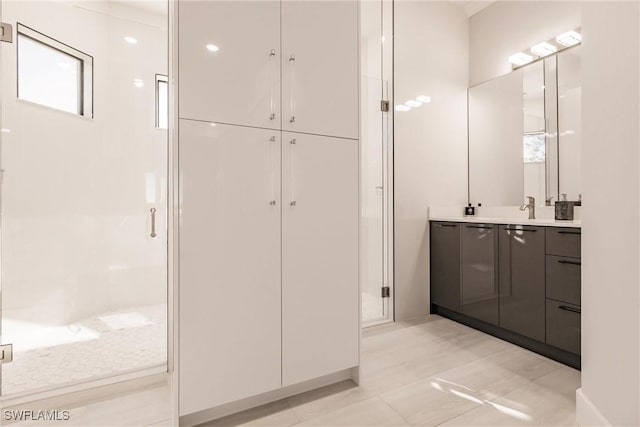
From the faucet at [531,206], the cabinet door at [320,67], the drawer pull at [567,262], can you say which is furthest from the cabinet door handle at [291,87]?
the faucet at [531,206]

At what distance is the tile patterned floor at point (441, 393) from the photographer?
1614 mm

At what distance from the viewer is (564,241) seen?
2.11 m

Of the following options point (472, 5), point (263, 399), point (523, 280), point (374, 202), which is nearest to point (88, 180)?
point (263, 399)

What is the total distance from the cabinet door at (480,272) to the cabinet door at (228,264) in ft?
5.98

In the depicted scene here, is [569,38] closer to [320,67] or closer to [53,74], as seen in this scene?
[320,67]

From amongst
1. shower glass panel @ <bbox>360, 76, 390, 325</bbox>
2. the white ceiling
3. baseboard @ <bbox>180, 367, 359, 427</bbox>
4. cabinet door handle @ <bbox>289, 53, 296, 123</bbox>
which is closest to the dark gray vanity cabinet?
shower glass panel @ <bbox>360, 76, 390, 325</bbox>

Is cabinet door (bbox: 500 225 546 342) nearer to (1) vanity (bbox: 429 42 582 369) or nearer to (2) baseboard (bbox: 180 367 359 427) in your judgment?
(1) vanity (bbox: 429 42 582 369)

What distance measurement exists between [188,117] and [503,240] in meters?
2.35

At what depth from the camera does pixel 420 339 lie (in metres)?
2.61

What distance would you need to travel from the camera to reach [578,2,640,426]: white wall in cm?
126

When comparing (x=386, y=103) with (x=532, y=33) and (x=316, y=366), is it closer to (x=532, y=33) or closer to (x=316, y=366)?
(x=532, y=33)

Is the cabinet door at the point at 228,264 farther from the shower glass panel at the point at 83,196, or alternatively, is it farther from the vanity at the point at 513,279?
the vanity at the point at 513,279

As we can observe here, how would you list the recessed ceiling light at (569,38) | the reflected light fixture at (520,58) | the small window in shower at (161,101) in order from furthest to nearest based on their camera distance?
the reflected light fixture at (520,58), the recessed ceiling light at (569,38), the small window in shower at (161,101)

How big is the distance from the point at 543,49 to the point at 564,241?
1.76 meters
